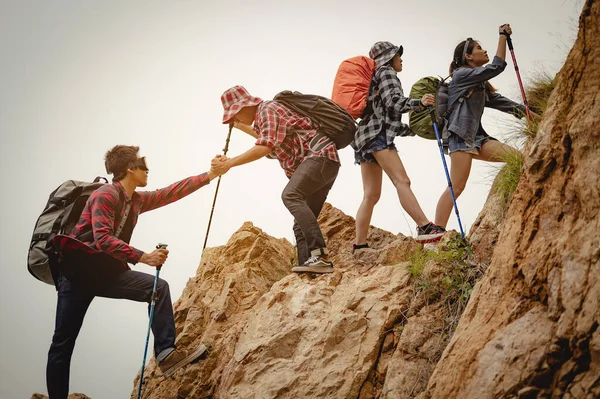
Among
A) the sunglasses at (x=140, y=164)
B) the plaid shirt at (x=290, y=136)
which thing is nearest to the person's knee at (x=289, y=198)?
the plaid shirt at (x=290, y=136)

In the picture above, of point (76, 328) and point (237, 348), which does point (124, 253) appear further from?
point (237, 348)

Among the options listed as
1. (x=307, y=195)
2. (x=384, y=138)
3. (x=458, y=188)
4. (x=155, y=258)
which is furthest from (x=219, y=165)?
(x=458, y=188)

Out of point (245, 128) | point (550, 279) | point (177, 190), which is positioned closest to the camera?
point (550, 279)

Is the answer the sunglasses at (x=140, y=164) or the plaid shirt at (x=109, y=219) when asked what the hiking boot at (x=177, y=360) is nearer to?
the plaid shirt at (x=109, y=219)

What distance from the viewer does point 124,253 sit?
17.2ft

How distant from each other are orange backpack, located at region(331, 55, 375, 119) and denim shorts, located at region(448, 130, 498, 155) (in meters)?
1.26

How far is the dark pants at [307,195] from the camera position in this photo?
18.8 ft

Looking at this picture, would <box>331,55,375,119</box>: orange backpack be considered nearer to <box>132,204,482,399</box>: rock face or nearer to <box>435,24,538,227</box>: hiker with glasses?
<box>435,24,538,227</box>: hiker with glasses

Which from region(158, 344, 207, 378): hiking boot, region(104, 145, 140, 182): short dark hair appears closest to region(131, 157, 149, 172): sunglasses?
region(104, 145, 140, 182): short dark hair

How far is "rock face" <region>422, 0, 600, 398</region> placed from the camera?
298 centimetres

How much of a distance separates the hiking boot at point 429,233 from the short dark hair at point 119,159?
147 inches

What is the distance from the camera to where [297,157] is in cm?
620

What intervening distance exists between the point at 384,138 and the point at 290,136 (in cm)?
132

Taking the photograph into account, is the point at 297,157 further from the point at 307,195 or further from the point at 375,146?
the point at 375,146
